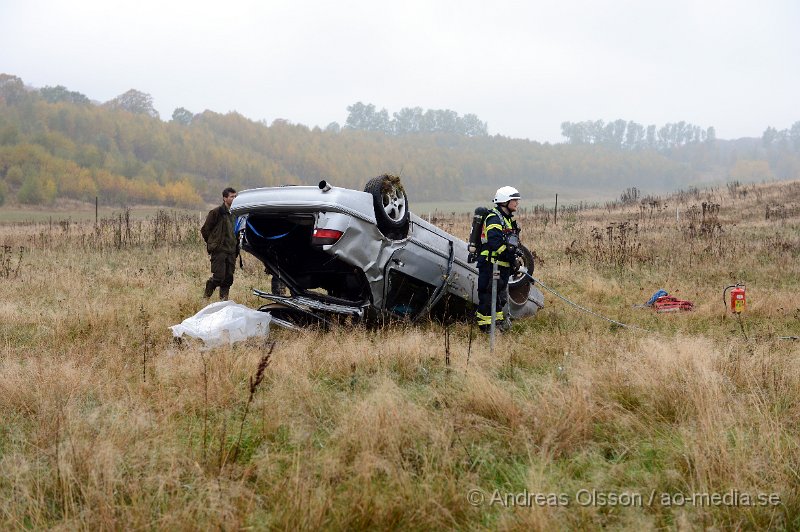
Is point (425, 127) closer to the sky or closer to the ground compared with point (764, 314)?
closer to the sky

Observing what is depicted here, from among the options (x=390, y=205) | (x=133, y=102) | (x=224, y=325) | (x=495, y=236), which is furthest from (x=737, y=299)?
(x=133, y=102)

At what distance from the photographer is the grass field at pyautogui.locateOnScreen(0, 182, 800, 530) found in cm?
299

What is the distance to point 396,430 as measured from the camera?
367cm

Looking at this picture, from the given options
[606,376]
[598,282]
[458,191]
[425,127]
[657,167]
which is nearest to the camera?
[606,376]

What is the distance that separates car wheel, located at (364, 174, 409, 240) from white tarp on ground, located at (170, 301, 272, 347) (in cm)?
168

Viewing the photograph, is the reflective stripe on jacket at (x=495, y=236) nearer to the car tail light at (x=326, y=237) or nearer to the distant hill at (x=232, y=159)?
the car tail light at (x=326, y=237)

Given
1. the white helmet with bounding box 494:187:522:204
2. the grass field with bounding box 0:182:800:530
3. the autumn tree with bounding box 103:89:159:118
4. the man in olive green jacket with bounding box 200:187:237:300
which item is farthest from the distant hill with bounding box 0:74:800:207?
the grass field with bounding box 0:182:800:530

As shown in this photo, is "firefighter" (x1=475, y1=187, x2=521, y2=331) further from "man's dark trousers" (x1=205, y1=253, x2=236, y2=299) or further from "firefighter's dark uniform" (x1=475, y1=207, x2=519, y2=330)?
"man's dark trousers" (x1=205, y1=253, x2=236, y2=299)

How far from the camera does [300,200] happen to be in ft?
20.6

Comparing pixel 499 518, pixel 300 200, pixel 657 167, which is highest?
pixel 657 167

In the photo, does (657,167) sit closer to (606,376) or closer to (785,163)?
(785,163)

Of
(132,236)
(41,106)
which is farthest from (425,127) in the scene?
(132,236)

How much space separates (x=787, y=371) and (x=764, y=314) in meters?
4.48

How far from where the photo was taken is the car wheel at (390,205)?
21.5 feet
